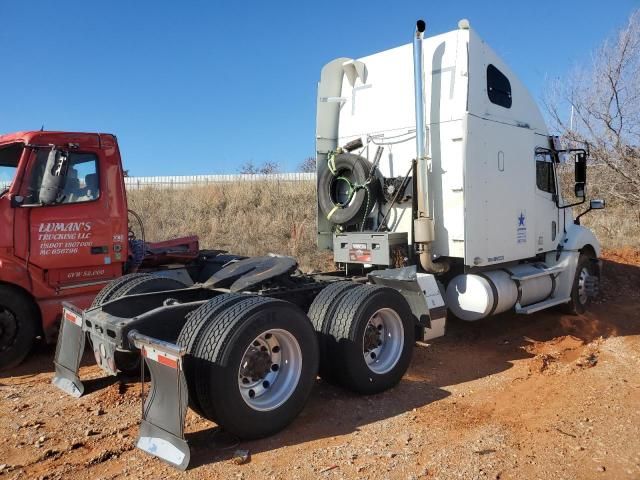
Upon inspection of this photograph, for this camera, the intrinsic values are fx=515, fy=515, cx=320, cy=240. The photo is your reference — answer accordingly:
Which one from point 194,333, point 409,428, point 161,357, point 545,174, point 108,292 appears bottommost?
point 409,428

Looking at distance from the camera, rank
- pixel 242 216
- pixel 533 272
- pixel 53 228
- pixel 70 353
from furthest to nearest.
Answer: pixel 242 216 → pixel 533 272 → pixel 53 228 → pixel 70 353

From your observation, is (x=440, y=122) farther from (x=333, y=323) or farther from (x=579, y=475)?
(x=579, y=475)

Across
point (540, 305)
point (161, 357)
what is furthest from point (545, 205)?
point (161, 357)

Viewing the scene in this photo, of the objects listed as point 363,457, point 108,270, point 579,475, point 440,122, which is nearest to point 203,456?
point 363,457

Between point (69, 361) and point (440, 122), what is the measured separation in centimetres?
473

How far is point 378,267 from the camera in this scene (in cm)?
685

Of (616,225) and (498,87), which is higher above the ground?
(498,87)

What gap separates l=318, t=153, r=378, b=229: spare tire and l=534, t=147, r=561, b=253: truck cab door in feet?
8.65

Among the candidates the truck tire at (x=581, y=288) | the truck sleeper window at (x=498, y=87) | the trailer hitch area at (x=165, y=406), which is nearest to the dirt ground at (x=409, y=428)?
the trailer hitch area at (x=165, y=406)

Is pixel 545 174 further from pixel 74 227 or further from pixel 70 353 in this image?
pixel 70 353

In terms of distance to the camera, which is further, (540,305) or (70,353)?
(540,305)

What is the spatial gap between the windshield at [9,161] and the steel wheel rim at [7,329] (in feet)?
4.65

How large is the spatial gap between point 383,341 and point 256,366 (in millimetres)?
1556

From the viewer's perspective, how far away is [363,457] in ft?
11.3
